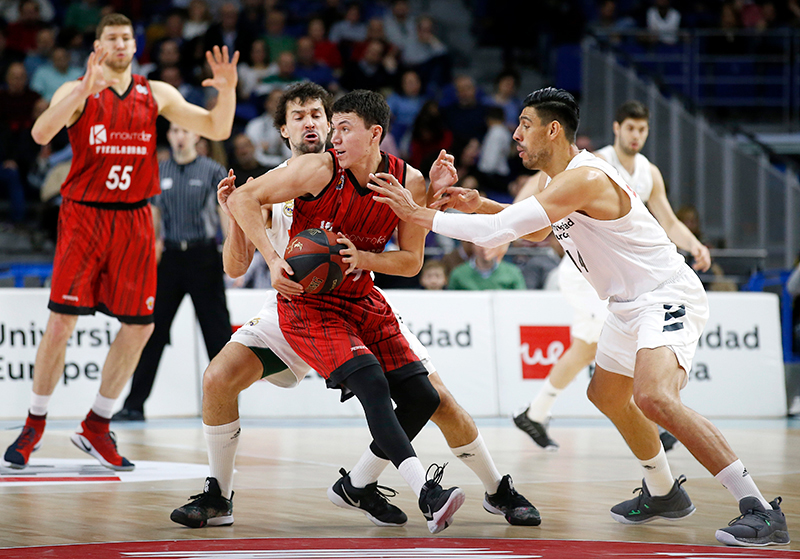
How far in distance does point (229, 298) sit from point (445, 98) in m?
6.59

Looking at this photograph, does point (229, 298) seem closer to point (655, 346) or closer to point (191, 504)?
point (191, 504)

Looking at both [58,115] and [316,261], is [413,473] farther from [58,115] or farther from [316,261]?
[58,115]

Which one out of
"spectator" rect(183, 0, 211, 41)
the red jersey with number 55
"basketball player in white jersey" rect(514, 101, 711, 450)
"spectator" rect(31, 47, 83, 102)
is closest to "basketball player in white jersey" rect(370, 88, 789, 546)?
the red jersey with number 55

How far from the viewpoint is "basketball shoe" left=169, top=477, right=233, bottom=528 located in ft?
15.5

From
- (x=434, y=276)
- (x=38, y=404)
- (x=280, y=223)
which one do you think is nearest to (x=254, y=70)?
(x=434, y=276)

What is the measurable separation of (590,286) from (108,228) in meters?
3.35

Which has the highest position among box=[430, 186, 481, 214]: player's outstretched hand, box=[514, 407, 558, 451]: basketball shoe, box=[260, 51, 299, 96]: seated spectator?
box=[260, 51, 299, 96]: seated spectator

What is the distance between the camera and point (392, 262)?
482cm

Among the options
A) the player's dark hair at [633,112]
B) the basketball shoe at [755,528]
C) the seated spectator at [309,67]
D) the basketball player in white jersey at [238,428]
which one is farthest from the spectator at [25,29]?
the basketball shoe at [755,528]

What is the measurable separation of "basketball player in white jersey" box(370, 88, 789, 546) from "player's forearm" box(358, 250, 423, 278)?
0.68ft

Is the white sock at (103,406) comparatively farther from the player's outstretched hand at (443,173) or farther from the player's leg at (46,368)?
the player's outstretched hand at (443,173)

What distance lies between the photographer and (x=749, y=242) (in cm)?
1297

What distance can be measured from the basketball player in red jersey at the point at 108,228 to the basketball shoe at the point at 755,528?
3562 millimetres

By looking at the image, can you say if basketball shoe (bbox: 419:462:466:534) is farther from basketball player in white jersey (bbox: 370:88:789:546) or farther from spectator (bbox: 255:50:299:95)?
spectator (bbox: 255:50:299:95)
